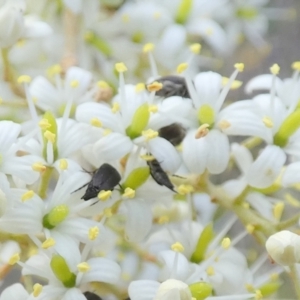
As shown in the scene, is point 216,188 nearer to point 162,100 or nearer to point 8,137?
point 162,100

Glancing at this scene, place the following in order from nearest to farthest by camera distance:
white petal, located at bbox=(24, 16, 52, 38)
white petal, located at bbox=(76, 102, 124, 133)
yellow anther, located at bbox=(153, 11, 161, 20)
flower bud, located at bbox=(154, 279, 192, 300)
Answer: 1. flower bud, located at bbox=(154, 279, 192, 300)
2. white petal, located at bbox=(76, 102, 124, 133)
3. white petal, located at bbox=(24, 16, 52, 38)
4. yellow anther, located at bbox=(153, 11, 161, 20)

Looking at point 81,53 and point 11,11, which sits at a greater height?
point 11,11

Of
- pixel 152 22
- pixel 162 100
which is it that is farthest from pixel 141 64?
pixel 162 100

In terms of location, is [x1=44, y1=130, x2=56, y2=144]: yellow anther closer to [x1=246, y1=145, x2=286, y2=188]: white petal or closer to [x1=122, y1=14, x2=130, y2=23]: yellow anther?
[x1=246, y1=145, x2=286, y2=188]: white petal

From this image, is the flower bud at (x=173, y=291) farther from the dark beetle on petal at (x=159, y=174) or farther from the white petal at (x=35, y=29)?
the white petal at (x=35, y=29)

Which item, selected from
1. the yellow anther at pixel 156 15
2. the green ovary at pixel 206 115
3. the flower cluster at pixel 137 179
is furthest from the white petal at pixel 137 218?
the yellow anther at pixel 156 15

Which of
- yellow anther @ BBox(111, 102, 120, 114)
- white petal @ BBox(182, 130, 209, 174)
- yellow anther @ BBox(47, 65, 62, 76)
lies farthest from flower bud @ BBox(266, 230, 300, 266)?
yellow anther @ BBox(47, 65, 62, 76)
